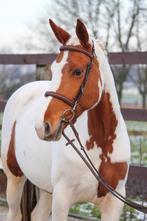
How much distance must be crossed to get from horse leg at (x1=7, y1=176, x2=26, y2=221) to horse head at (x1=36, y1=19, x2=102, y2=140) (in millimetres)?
1414

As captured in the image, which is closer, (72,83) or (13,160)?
(72,83)

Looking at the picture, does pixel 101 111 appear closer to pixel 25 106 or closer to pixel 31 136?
pixel 31 136

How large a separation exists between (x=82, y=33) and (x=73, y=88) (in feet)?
0.97

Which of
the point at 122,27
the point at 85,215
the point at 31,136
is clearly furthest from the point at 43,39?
the point at 31,136

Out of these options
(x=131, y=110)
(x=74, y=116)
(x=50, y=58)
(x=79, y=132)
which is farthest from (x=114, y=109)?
(x=50, y=58)

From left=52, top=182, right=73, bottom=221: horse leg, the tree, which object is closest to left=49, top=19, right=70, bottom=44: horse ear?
left=52, top=182, right=73, bottom=221: horse leg

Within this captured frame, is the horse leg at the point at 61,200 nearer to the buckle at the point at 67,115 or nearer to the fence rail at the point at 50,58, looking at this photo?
the buckle at the point at 67,115

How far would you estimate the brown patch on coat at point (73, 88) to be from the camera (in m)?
2.24

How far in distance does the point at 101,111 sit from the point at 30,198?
1459 mm

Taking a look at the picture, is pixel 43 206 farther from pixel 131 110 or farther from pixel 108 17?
pixel 108 17

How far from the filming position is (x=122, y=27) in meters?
15.1

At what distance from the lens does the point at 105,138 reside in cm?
264

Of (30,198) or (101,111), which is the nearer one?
(101,111)

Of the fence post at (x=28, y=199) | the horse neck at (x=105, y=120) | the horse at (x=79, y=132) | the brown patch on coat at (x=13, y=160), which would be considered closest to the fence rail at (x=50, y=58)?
the horse at (x=79, y=132)
